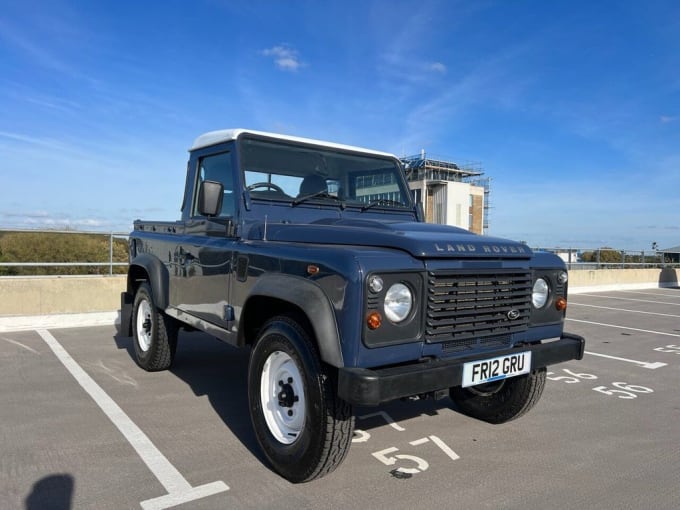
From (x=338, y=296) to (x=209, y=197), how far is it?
1.49 m

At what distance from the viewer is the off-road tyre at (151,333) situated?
5016 millimetres

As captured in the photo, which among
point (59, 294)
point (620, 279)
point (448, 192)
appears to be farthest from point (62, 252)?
point (448, 192)

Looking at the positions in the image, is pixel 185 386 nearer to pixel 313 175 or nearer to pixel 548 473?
pixel 313 175

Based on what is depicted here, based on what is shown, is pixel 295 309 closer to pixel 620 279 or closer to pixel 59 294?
pixel 59 294

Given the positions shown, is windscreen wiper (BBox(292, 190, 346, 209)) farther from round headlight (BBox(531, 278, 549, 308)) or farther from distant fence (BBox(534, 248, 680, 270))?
distant fence (BBox(534, 248, 680, 270))

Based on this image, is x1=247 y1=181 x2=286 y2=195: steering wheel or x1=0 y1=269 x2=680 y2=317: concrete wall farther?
x1=0 y1=269 x2=680 y2=317: concrete wall

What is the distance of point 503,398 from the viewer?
3971mm

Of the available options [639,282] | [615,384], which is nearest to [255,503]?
[615,384]

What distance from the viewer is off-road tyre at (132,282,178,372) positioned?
5.02 metres

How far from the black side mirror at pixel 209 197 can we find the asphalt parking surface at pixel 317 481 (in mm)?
1587

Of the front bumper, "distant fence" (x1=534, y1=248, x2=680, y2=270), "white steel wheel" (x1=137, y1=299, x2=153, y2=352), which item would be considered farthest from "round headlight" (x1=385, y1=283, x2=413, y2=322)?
"distant fence" (x1=534, y1=248, x2=680, y2=270)

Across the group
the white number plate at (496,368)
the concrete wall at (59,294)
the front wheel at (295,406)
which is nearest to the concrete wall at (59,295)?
the concrete wall at (59,294)

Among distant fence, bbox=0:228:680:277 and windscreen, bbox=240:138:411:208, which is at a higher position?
windscreen, bbox=240:138:411:208

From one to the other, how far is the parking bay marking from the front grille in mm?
1500
